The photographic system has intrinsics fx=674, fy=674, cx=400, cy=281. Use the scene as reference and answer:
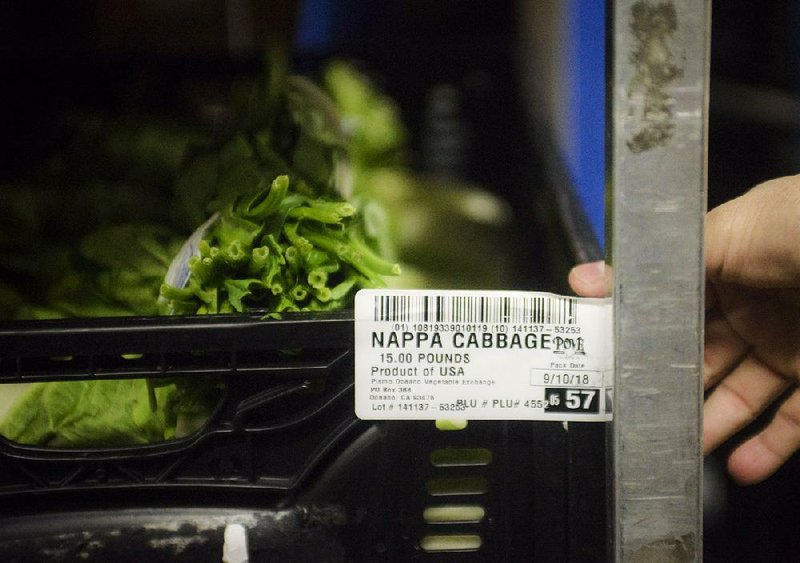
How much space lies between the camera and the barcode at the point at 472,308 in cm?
42

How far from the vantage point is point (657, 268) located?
1.24 ft

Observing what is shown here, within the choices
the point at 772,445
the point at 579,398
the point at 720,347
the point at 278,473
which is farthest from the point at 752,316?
the point at 278,473

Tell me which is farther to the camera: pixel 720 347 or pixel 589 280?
pixel 720 347

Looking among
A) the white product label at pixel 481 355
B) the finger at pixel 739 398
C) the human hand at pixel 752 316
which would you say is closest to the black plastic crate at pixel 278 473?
the white product label at pixel 481 355

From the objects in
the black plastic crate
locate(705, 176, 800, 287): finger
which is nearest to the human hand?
locate(705, 176, 800, 287): finger

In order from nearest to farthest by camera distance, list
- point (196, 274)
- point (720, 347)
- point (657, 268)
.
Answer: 1. point (657, 268)
2. point (196, 274)
3. point (720, 347)

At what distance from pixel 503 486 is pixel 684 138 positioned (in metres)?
0.26

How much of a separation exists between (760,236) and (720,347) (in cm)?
16

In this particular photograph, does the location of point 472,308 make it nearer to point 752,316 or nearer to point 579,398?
point 579,398

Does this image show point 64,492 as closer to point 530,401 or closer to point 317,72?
point 530,401

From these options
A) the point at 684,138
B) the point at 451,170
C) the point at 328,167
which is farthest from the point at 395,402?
the point at 451,170

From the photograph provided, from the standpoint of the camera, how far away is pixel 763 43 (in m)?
0.96

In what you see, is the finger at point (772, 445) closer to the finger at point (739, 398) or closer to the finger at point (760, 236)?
the finger at point (739, 398)

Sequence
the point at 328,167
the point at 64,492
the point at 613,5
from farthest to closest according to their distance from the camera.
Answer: the point at 328,167, the point at 64,492, the point at 613,5
